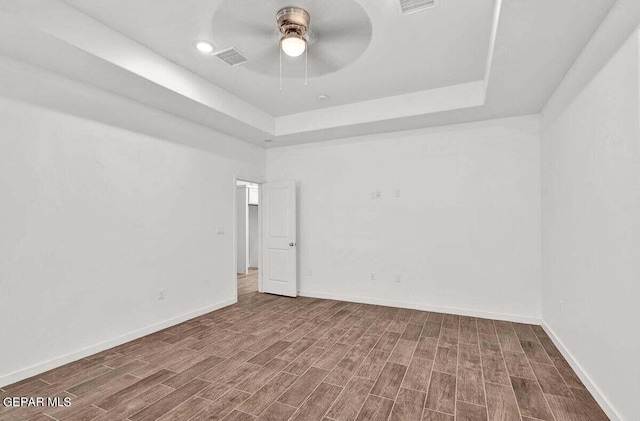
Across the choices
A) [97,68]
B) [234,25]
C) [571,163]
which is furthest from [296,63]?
[571,163]

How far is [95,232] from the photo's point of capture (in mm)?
3133

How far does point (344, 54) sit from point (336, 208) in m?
2.90

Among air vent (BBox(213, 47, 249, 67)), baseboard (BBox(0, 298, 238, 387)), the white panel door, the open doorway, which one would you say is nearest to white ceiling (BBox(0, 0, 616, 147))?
air vent (BBox(213, 47, 249, 67))

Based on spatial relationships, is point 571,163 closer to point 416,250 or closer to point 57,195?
point 416,250

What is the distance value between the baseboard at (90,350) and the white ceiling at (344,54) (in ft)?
7.75

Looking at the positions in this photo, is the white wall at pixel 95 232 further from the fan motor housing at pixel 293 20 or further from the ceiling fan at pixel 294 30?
the fan motor housing at pixel 293 20

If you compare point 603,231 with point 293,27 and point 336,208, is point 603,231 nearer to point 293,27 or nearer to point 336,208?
point 293,27

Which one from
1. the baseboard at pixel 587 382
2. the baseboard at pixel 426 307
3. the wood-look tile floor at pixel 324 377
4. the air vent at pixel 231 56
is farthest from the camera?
→ the baseboard at pixel 426 307

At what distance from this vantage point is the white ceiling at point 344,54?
2.21 meters

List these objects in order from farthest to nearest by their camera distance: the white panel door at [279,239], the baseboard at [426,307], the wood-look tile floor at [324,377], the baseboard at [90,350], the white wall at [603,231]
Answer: the white panel door at [279,239] → the baseboard at [426,307] → the baseboard at [90,350] → the wood-look tile floor at [324,377] → the white wall at [603,231]

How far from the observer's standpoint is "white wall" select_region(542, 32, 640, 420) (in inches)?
72.7

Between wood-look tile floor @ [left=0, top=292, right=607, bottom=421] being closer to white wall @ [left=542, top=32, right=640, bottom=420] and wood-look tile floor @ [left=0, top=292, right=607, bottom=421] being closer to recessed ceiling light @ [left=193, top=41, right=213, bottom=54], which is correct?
white wall @ [left=542, top=32, right=640, bottom=420]

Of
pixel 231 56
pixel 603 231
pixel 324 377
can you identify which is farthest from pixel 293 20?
pixel 324 377

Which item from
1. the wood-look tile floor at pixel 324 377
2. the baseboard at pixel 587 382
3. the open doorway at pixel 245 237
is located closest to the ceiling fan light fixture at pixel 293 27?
the wood-look tile floor at pixel 324 377
